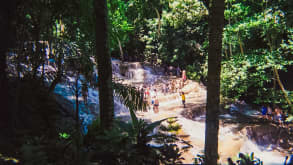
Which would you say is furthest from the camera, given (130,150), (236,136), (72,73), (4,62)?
(236,136)

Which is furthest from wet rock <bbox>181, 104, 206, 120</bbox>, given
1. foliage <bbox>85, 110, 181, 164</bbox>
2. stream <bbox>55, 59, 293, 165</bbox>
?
foliage <bbox>85, 110, 181, 164</bbox>

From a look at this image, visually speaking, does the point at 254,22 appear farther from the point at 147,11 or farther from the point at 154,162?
the point at 154,162

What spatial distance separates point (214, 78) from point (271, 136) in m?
11.4

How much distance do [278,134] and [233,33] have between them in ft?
21.2

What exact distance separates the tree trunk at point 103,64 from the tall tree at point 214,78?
1548 mm

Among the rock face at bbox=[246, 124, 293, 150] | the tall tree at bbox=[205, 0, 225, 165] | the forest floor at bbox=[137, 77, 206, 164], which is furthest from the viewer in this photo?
the forest floor at bbox=[137, 77, 206, 164]

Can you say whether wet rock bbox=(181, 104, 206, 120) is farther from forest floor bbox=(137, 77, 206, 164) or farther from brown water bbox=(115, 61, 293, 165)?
forest floor bbox=(137, 77, 206, 164)

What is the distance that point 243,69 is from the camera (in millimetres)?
11195

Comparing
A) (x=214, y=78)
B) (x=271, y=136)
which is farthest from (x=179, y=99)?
(x=214, y=78)

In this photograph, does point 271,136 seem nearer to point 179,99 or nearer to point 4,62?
point 179,99

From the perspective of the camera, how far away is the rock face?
465 inches

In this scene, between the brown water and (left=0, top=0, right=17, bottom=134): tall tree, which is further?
the brown water

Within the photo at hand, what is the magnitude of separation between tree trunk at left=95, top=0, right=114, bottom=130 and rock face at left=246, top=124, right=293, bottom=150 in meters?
10.5

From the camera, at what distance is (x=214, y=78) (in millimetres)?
3145
